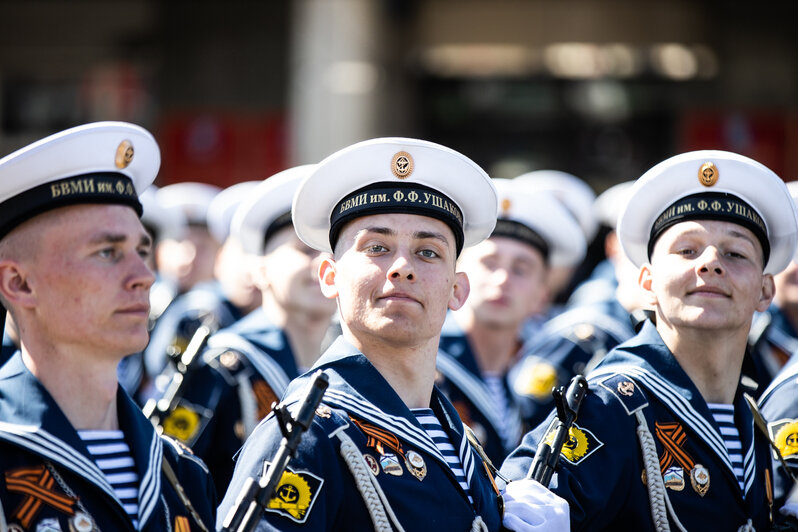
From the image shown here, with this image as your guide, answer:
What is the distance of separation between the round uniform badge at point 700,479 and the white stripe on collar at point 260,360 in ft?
6.55

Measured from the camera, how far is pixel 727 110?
51.5ft

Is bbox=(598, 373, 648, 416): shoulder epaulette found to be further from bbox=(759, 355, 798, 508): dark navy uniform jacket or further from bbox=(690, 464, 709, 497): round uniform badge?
→ bbox=(759, 355, 798, 508): dark navy uniform jacket

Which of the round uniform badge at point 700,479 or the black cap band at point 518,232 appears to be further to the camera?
the black cap band at point 518,232

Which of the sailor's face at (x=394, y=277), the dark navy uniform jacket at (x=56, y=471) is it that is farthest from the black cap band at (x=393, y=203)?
the dark navy uniform jacket at (x=56, y=471)

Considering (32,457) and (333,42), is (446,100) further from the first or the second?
(32,457)

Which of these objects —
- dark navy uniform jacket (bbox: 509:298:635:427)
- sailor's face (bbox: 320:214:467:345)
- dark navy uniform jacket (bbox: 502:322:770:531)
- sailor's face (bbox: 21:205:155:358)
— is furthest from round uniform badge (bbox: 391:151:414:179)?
dark navy uniform jacket (bbox: 509:298:635:427)

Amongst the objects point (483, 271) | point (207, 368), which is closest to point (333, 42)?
point (483, 271)

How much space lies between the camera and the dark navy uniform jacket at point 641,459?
3729 mm

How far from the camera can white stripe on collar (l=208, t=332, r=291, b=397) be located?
17.2 ft

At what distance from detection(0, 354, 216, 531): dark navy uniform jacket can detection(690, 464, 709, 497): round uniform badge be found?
1.62 m

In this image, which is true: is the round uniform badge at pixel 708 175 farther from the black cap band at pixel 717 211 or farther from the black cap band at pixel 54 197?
the black cap band at pixel 54 197

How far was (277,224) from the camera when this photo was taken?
18.3 feet

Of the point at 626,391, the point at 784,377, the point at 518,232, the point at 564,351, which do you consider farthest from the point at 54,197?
the point at 564,351

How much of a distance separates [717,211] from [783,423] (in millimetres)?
847
